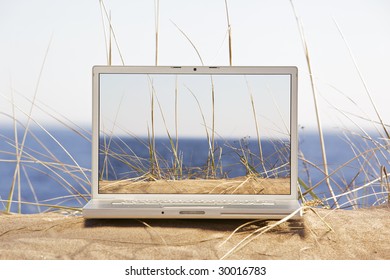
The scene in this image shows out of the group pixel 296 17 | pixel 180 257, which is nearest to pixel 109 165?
pixel 180 257

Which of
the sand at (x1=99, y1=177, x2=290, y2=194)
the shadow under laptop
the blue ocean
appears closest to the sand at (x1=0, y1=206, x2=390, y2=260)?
the shadow under laptop

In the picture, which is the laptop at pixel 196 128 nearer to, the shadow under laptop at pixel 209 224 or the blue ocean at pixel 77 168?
the shadow under laptop at pixel 209 224

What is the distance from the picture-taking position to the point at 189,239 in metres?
1.60

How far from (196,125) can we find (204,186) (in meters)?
0.22

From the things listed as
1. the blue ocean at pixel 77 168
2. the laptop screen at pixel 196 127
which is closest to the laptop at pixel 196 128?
the laptop screen at pixel 196 127

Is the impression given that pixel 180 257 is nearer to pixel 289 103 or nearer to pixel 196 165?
pixel 196 165

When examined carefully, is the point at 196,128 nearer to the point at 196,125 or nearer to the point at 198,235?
the point at 196,125

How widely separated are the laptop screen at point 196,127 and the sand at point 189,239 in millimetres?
153

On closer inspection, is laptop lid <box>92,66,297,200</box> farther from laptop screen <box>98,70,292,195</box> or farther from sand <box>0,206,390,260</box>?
sand <box>0,206,390,260</box>

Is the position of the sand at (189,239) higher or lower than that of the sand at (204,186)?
lower

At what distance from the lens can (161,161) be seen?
5.75 feet

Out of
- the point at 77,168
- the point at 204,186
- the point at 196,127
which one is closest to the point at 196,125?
the point at 196,127

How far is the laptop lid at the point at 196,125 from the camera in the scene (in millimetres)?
1718
